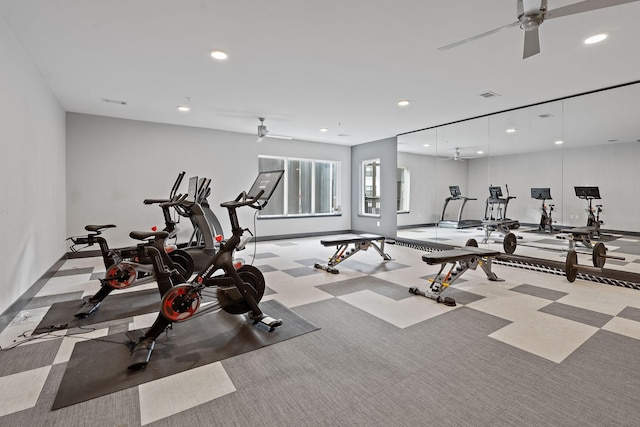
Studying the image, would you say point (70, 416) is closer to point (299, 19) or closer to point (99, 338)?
point (99, 338)

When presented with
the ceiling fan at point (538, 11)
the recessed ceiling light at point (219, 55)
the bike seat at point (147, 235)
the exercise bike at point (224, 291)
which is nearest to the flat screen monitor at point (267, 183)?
the exercise bike at point (224, 291)

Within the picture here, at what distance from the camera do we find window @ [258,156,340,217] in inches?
328

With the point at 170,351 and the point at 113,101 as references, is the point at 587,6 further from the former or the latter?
the point at 113,101

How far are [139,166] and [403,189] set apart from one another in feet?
19.9

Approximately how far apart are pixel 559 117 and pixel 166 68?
5.85 metres

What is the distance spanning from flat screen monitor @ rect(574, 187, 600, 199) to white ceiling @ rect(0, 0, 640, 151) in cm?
146

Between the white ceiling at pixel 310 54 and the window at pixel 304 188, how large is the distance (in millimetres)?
2952

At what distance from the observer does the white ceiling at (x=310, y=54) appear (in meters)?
2.64

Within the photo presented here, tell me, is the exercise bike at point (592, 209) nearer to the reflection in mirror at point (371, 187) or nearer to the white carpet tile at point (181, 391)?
the reflection in mirror at point (371, 187)

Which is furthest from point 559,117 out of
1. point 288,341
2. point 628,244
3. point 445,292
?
point 288,341

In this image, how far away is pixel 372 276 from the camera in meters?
4.59

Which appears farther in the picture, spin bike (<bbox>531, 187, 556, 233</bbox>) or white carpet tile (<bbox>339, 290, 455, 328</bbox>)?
spin bike (<bbox>531, 187, 556, 233</bbox>)

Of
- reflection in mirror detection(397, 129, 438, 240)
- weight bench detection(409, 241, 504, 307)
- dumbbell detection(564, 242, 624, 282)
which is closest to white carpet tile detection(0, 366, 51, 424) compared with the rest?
weight bench detection(409, 241, 504, 307)

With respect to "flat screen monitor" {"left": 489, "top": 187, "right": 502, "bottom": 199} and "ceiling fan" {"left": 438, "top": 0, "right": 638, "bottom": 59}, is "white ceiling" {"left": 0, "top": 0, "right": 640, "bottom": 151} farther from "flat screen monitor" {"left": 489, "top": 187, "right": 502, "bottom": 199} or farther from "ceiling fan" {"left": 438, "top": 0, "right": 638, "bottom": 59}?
"flat screen monitor" {"left": 489, "top": 187, "right": 502, "bottom": 199}
